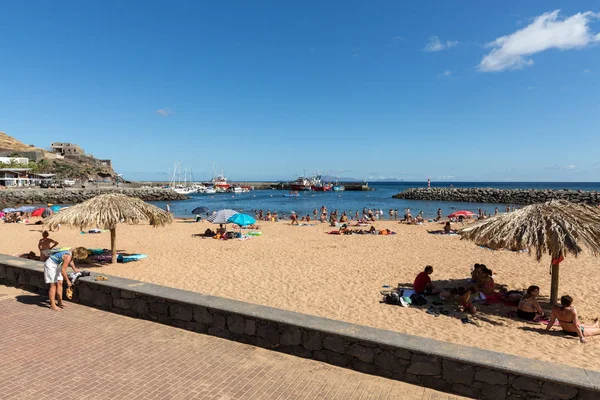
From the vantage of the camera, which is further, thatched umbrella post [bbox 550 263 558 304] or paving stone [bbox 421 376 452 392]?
thatched umbrella post [bbox 550 263 558 304]

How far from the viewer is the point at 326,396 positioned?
3951mm

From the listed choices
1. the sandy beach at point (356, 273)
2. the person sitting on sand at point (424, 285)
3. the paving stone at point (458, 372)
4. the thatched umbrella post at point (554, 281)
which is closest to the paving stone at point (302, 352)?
the paving stone at point (458, 372)

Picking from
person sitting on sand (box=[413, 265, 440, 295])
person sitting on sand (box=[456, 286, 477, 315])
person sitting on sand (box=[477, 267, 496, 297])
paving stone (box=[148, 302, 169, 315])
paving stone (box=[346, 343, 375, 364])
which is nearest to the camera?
paving stone (box=[346, 343, 375, 364])

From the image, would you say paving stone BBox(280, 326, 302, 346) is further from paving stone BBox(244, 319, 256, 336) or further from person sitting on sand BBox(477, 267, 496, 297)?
person sitting on sand BBox(477, 267, 496, 297)

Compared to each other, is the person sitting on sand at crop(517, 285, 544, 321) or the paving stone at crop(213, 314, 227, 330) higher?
the paving stone at crop(213, 314, 227, 330)

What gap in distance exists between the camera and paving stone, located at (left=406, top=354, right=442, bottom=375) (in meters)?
4.11

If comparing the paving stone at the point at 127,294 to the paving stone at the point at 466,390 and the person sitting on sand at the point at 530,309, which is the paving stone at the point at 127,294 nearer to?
the paving stone at the point at 466,390

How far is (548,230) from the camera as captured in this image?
6.89 m

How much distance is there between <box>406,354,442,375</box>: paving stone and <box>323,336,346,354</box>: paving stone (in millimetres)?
799

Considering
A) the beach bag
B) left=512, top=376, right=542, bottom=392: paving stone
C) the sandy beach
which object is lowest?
the sandy beach

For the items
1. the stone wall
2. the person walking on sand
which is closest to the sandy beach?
the stone wall

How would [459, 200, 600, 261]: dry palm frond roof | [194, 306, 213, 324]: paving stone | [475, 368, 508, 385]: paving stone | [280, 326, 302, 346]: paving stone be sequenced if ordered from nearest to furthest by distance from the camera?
[475, 368, 508, 385]: paving stone, [280, 326, 302, 346]: paving stone, [194, 306, 213, 324]: paving stone, [459, 200, 600, 261]: dry palm frond roof

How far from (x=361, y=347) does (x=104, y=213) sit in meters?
8.91

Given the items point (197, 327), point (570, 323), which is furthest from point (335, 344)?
point (570, 323)
